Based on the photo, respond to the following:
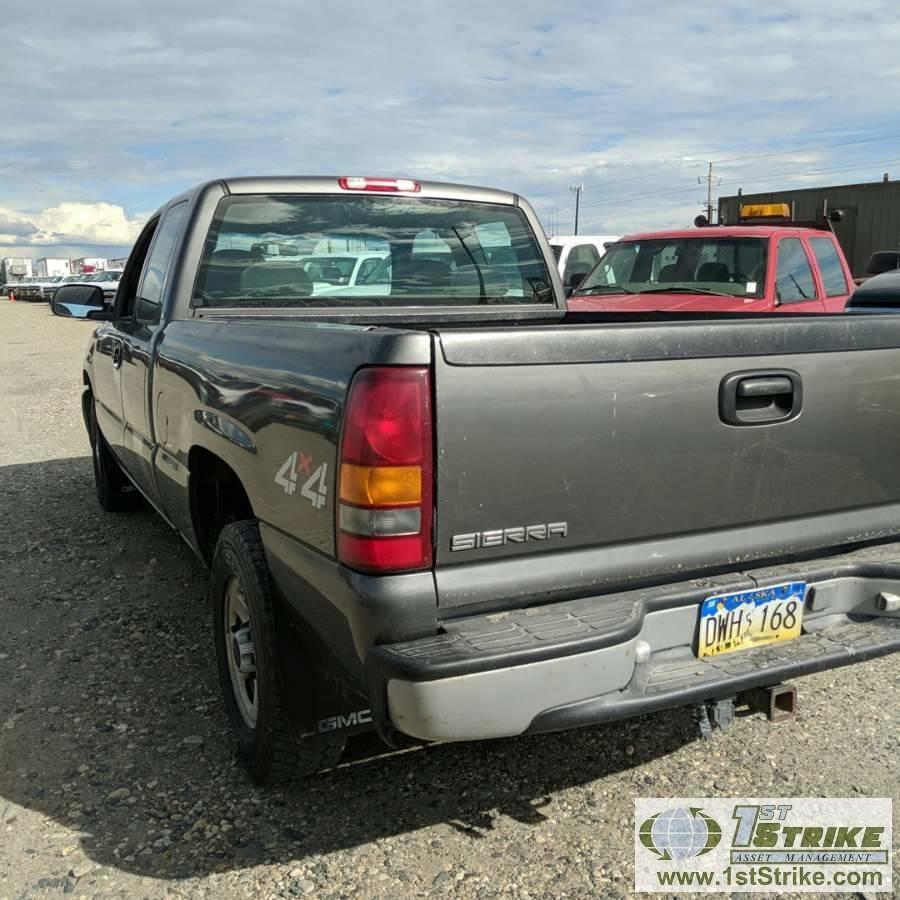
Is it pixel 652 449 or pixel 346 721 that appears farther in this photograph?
pixel 346 721

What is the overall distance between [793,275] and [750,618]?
6563 millimetres

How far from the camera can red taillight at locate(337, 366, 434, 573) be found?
7.03 feet

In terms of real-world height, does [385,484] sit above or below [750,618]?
above

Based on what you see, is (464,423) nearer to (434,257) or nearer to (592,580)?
(592,580)

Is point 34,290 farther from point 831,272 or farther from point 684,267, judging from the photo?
point 831,272

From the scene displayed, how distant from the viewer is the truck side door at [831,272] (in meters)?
8.65

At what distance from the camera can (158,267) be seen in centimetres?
425

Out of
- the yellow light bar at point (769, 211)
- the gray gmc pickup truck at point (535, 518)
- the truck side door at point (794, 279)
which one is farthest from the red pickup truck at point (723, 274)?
the gray gmc pickup truck at point (535, 518)

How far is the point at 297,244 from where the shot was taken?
159 inches

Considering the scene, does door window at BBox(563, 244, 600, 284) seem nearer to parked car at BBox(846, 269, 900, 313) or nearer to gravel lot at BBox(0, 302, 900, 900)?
parked car at BBox(846, 269, 900, 313)

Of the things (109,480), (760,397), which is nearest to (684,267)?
(109,480)

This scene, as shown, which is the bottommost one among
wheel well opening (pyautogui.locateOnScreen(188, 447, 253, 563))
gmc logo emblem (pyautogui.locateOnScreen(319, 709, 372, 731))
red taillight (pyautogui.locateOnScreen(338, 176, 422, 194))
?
gmc logo emblem (pyautogui.locateOnScreen(319, 709, 372, 731))

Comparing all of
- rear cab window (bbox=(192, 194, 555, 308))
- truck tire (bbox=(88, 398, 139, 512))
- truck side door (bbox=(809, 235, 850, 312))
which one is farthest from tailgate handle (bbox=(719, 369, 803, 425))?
truck side door (bbox=(809, 235, 850, 312))

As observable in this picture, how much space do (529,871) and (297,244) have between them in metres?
2.64
